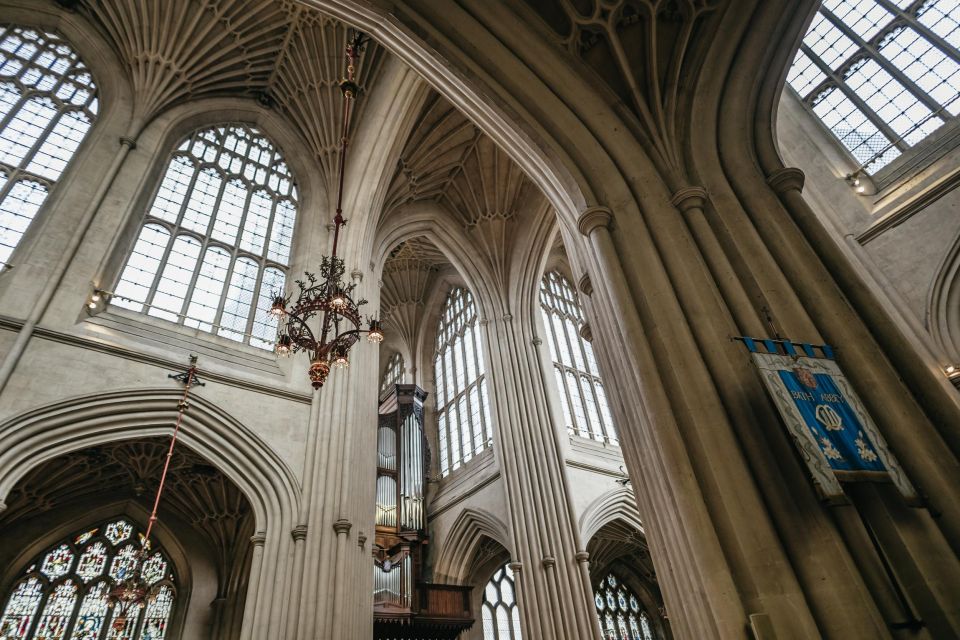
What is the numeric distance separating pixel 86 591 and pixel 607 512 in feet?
32.0

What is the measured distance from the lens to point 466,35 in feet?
21.9

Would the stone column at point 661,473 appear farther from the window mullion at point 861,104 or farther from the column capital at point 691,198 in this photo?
the window mullion at point 861,104

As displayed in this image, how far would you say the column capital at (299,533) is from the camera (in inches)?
288

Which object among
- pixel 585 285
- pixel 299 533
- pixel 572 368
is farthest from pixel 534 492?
pixel 585 285

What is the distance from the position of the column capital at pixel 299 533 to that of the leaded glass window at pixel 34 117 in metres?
5.39

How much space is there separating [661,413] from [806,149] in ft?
29.1

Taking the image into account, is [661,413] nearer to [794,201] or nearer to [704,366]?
[704,366]

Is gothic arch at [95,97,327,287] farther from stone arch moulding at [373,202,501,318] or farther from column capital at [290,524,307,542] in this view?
column capital at [290,524,307,542]

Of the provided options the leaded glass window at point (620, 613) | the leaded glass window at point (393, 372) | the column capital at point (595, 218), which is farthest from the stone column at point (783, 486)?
the leaded glass window at point (393, 372)

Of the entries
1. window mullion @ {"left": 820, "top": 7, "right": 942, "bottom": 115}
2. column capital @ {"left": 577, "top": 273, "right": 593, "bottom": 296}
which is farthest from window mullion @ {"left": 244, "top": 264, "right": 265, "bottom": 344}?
window mullion @ {"left": 820, "top": 7, "right": 942, "bottom": 115}

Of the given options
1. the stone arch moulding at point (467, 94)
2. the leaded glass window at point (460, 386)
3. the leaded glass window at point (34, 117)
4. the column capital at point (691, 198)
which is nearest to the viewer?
the column capital at point (691, 198)

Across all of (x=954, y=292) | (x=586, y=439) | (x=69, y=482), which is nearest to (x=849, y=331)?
(x=954, y=292)

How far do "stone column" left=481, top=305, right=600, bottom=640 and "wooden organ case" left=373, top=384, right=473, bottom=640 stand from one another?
1.87 meters

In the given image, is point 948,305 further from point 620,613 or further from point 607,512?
point 620,613
